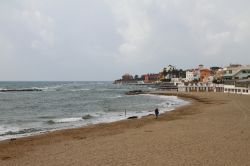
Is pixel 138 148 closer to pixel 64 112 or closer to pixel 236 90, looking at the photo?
pixel 64 112

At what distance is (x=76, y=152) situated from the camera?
1603 cm

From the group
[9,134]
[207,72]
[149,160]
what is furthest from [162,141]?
[207,72]

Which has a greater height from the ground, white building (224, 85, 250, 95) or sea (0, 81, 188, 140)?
white building (224, 85, 250, 95)

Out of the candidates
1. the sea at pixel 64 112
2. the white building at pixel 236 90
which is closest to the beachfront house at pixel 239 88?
the white building at pixel 236 90

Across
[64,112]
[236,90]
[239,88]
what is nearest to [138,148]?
[64,112]

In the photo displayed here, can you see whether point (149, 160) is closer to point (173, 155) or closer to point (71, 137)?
point (173, 155)

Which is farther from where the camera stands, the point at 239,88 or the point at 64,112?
the point at 239,88

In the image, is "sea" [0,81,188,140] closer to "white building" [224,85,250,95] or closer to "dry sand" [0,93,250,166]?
"dry sand" [0,93,250,166]

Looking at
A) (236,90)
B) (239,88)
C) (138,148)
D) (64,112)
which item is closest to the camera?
(138,148)

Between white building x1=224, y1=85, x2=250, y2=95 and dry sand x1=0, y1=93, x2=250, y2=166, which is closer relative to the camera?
dry sand x1=0, y1=93, x2=250, y2=166

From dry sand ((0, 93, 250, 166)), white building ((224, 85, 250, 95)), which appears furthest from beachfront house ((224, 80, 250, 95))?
dry sand ((0, 93, 250, 166))

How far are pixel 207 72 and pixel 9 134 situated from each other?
137 meters

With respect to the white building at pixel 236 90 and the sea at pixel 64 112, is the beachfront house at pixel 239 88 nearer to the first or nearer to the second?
the white building at pixel 236 90

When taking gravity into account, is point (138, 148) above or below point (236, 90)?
below
